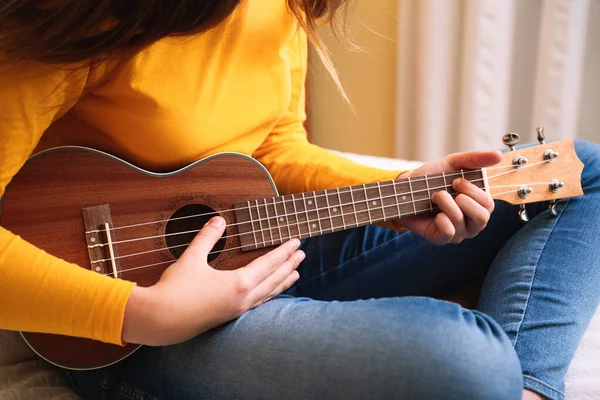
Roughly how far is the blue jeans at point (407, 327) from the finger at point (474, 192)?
10 cm

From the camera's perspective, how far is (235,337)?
0.75 meters

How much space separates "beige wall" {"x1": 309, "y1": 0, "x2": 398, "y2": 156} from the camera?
2197 millimetres

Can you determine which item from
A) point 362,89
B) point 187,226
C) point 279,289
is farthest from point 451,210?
point 362,89

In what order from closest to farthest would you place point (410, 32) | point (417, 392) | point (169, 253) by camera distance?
point (417, 392) → point (169, 253) → point (410, 32)

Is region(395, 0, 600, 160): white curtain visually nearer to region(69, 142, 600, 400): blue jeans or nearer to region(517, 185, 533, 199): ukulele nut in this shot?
region(69, 142, 600, 400): blue jeans

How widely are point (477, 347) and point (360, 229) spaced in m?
0.45

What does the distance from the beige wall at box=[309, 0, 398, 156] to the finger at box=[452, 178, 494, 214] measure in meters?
1.30

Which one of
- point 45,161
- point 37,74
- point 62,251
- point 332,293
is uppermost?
point 37,74

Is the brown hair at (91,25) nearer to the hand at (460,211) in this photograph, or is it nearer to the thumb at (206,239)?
the thumb at (206,239)

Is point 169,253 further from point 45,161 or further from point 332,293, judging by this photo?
point 332,293

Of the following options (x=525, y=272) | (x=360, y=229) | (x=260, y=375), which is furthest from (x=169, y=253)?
(x=525, y=272)

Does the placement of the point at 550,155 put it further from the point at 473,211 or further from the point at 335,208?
the point at 335,208

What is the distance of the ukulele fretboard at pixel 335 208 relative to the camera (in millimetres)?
913

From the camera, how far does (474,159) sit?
0.97 metres
